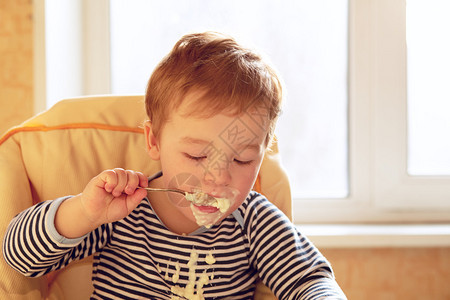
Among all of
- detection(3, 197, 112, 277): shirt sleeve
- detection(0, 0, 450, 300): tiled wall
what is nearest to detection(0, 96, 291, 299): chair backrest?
detection(3, 197, 112, 277): shirt sleeve

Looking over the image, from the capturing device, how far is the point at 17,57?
1371mm

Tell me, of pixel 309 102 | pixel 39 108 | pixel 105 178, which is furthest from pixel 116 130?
pixel 309 102

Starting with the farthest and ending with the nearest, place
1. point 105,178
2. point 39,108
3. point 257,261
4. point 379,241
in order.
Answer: point 379,241
point 39,108
point 257,261
point 105,178

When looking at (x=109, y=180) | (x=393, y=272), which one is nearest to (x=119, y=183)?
(x=109, y=180)

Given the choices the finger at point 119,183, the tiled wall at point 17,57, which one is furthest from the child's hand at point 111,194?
the tiled wall at point 17,57

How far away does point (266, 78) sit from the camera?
3.01ft

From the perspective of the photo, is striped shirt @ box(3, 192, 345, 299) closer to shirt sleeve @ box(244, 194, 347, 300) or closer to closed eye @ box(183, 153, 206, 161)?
shirt sleeve @ box(244, 194, 347, 300)

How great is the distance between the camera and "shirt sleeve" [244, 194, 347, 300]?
0.93 metres

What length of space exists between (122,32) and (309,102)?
0.65m

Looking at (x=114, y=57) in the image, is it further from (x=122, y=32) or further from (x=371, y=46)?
(x=371, y=46)

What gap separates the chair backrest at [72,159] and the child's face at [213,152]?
0.63 feet

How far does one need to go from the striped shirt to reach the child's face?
0.34 ft

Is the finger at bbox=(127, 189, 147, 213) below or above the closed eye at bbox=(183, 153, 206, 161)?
below

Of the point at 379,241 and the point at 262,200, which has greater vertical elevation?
the point at 262,200
